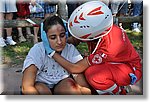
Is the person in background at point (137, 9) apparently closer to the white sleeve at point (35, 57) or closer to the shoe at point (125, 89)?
the shoe at point (125, 89)

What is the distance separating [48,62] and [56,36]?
0.22m

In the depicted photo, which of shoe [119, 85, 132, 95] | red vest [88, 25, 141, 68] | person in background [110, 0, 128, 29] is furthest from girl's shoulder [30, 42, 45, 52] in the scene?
shoe [119, 85, 132, 95]

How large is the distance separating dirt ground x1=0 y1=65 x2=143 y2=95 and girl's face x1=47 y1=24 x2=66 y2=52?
0.35 m

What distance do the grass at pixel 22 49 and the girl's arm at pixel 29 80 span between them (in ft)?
0.41

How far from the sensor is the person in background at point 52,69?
2.86 meters

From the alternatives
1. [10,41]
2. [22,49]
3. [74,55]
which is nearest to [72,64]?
[74,55]

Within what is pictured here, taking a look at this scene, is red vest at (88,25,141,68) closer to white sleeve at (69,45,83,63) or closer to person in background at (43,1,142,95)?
person in background at (43,1,142,95)

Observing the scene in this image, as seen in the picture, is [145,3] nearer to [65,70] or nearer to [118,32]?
[118,32]

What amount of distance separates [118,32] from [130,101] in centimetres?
62

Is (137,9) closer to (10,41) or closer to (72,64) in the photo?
(72,64)

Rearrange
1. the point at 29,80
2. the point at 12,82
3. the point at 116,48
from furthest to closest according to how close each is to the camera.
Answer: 1. the point at 12,82
2. the point at 29,80
3. the point at 116,48

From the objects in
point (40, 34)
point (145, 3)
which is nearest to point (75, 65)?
point (40, 34)

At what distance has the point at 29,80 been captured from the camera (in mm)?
2896

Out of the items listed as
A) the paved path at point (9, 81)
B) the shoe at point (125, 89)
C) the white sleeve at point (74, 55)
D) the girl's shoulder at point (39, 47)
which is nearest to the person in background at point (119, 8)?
the white sleeve at point (74, 55)
